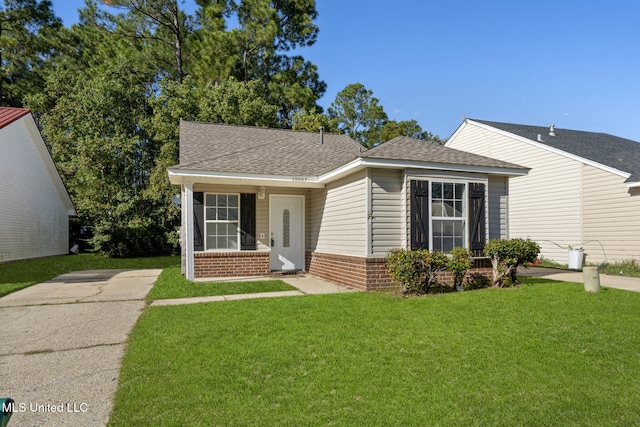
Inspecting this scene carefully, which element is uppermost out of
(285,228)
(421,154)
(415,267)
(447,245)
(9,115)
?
(9,115)

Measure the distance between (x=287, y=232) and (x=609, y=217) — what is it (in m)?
9.80

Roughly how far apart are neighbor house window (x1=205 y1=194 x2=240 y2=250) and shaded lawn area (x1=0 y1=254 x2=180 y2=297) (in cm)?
446

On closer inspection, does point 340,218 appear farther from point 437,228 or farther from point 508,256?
point 508,256

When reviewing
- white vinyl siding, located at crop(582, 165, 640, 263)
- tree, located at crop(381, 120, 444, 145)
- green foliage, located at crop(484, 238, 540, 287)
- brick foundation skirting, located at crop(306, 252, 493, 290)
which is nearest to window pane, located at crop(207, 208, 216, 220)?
brick foundation skirting, located at crop(306, 252, 493, 290)

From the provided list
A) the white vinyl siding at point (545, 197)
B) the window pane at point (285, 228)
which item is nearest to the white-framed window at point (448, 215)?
the window pane at point (285, 228)

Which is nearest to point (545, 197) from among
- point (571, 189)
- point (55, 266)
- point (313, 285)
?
point (571, 189)

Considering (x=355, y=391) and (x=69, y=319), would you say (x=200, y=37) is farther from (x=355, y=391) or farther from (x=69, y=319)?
(x=355, y=391)

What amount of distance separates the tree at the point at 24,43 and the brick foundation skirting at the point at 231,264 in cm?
2276

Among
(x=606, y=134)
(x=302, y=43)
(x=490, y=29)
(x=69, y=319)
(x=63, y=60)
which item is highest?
(x=302, y=43)

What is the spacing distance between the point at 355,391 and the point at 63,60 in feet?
94.9

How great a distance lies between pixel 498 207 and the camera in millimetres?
9555

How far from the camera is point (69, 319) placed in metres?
6.18

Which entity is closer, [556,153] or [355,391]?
[355,391]

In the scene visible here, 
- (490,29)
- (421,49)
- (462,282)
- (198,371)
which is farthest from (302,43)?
(198,371)
